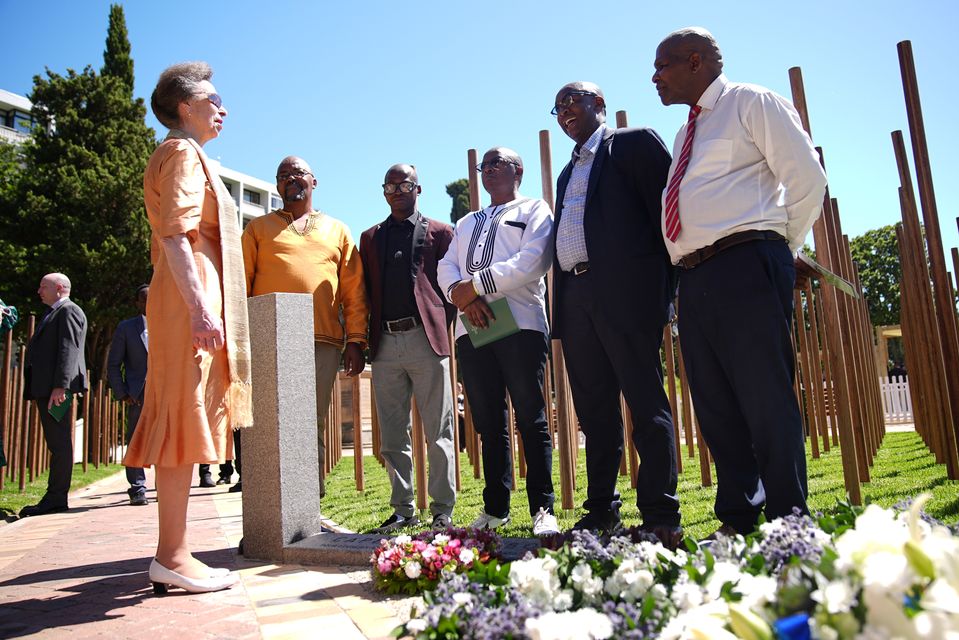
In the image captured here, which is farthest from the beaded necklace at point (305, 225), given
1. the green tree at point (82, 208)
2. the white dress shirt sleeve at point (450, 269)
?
the green tree at point (82, 208)

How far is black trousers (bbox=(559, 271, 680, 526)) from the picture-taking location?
10.4 ft

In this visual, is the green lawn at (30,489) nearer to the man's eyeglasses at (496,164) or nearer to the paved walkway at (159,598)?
the paved walkway at (159,598)

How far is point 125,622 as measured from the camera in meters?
2.54

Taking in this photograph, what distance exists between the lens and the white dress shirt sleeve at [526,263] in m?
3.85

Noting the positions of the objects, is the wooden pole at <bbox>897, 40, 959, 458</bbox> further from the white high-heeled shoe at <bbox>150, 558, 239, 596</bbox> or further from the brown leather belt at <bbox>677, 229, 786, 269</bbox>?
the white high-heeled shoe at <bbox>150, 558, 239, 596</bbox>

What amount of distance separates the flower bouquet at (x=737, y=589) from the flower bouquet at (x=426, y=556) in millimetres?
453

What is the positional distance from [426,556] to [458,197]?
1751 inches

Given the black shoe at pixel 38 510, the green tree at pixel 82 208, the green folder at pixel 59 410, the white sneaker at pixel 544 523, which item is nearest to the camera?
the white sneaker at pixel 544 523

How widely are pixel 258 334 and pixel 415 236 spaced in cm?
126

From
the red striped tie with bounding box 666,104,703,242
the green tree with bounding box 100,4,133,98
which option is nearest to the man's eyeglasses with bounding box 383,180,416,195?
the red striped tie with bounding box 666,104,703,242

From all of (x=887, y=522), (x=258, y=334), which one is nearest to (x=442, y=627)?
(x=887, y=522)

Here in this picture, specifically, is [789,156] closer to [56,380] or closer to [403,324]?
[403,324]

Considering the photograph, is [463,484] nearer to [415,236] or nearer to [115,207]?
[415,236]

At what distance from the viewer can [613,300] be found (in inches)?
129
